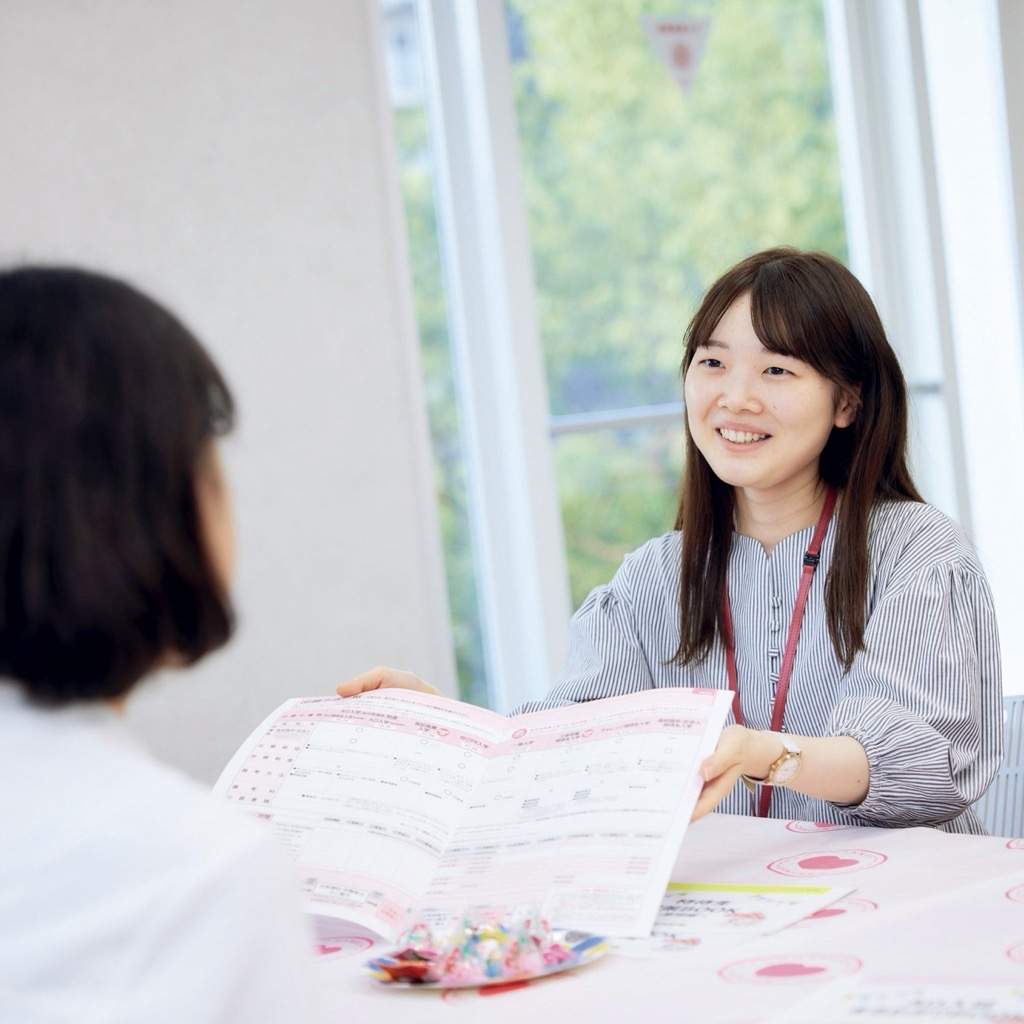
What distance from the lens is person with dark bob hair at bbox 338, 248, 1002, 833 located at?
1.48 meters

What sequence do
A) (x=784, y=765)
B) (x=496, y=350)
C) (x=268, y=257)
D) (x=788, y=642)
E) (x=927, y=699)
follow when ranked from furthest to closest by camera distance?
(x=496, y=350), (x=268, y=257), (x=788, y=642), (x=927, y=699), (x=784, y=765)

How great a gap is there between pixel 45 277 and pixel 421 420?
2.14 metres

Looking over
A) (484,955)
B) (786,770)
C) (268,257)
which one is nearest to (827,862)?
(786,770)

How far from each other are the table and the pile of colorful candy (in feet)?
0.04

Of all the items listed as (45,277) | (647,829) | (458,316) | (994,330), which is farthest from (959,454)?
(45,277)

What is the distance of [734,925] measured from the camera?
3.26 feet

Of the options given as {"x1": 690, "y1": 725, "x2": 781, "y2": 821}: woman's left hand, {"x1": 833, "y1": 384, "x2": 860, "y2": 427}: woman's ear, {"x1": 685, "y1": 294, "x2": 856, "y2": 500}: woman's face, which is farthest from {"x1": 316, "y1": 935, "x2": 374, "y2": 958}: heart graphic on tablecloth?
{"x1": 833, "y1": 384, "x2": 860, "y2": 427}: woman's ear

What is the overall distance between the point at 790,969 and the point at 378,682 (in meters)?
0.71

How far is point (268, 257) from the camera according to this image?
271cm

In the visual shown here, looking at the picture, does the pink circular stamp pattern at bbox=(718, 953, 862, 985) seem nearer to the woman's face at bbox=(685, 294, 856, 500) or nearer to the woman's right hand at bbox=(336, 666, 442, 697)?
the woman's right hand at bbox=(336, 666, 442, 697)

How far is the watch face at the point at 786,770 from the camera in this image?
127 centimetres

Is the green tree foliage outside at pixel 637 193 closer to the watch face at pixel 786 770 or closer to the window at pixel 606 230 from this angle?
the window at pixel 606 230

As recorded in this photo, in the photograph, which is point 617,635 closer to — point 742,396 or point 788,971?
point 742,396

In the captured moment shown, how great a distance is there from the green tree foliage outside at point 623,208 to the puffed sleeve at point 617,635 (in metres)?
1.23
